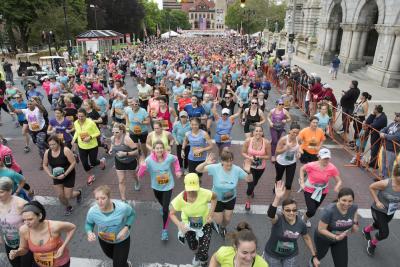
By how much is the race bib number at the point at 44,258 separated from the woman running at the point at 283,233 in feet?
8.33

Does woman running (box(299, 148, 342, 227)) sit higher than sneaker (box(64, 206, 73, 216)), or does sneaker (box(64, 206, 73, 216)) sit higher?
woman running (box(299, 148, 342, 227))

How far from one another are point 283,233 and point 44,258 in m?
2.76

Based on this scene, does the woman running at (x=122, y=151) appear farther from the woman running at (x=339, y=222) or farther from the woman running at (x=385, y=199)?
the woman running at (x=385, y=199)

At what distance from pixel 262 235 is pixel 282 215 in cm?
194

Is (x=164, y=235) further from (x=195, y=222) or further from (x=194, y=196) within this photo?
(x=194, y=196)

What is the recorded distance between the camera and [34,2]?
39625 mm

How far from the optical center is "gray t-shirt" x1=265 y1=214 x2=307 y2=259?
3.68 meters

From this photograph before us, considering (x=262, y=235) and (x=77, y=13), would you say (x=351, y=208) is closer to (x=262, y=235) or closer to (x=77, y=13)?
(x=262, y=235)

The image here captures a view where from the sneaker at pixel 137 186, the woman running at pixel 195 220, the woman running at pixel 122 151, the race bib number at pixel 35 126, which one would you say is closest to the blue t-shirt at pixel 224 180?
the woman running at pixel 195 220

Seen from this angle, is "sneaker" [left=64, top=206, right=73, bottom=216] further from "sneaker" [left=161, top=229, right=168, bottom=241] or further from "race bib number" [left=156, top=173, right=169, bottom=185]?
"race bib number" [left=156, top=173, right=169, bottom=185]

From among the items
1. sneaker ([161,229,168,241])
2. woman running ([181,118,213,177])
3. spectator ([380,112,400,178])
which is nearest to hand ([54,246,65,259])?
sneaker ([161,229,168,241])

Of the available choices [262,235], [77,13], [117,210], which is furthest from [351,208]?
Answer: [77,13]

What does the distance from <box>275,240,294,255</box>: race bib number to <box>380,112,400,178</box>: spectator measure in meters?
4.68

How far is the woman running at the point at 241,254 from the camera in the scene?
9.39ft
